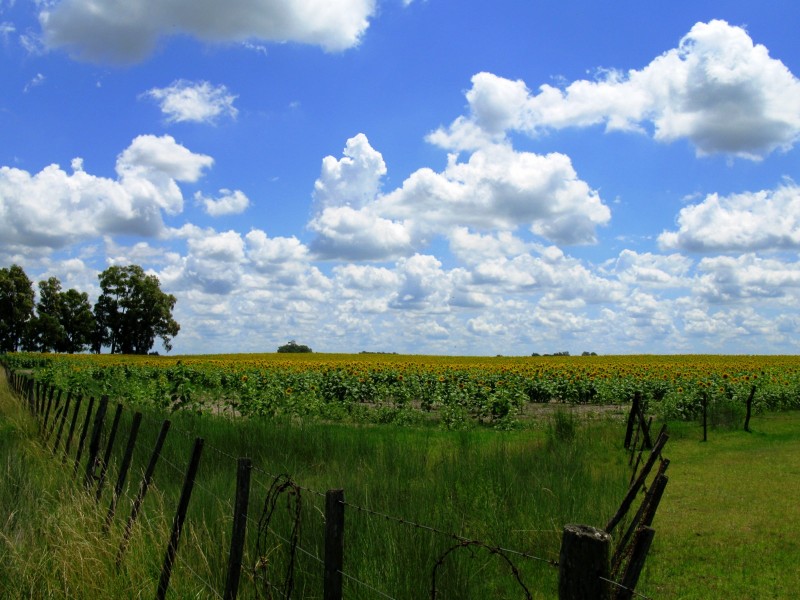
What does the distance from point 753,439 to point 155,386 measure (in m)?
14.8

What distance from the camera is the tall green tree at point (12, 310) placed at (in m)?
86.1

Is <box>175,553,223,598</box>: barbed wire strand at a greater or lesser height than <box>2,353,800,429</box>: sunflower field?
lesser

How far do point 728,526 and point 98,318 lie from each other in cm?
8362

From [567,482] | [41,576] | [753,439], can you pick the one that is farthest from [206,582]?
[753,439]

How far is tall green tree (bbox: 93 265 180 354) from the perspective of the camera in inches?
3243

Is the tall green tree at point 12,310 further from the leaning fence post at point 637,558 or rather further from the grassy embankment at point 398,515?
the leaning fence post at point 637,558

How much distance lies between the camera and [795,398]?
79.8 feet

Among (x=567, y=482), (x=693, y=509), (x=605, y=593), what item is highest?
(x=605, y=593)

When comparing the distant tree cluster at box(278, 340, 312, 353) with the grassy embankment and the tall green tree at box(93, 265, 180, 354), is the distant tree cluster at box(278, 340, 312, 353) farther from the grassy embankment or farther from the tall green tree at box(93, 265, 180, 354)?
the grassy embankment

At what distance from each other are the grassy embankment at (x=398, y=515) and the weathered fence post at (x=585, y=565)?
233cm

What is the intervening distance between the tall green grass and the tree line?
75.1 meters

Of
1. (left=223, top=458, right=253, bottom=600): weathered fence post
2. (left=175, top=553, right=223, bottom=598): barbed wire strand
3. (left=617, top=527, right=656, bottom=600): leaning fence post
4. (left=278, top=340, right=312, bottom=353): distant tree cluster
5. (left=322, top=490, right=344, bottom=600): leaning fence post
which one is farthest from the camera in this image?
(left=278, top=340, right=312, bottom=353): distant tree cluster

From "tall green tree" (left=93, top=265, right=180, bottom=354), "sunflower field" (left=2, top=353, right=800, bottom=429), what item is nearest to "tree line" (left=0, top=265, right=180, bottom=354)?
"tall green tree" (left=93, top=265, right=180, bottom=354)

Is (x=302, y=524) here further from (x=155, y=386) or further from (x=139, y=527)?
(x=155, y=386)
